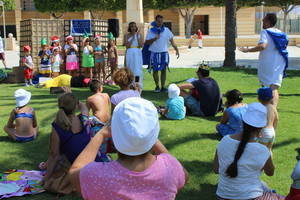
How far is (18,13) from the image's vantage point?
2077 inches

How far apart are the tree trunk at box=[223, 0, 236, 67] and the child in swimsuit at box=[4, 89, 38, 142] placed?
11.1m

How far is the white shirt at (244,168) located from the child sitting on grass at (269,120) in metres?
0.99

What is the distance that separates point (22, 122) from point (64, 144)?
1921mm

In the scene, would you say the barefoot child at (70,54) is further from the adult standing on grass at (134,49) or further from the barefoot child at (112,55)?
the adult standing on grass at (134,49)

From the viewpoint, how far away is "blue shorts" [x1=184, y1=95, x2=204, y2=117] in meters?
7.71

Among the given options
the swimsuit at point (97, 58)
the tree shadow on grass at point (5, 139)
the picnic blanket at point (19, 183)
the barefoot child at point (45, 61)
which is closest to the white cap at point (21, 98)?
the tree shadow on grass at point (5, 139)

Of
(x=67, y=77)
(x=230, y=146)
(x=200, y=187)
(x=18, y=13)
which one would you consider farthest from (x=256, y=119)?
(x=18, y=13)

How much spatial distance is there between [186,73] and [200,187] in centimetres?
1027

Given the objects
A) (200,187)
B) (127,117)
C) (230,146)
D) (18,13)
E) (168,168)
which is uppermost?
(18,13)

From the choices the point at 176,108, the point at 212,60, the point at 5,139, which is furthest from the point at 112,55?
the point at 212,60

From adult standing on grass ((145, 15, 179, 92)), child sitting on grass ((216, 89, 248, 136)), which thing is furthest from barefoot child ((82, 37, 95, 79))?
child sitting on grass ((216, 89, 248, 136))

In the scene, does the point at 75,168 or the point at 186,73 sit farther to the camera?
the point at 186,73

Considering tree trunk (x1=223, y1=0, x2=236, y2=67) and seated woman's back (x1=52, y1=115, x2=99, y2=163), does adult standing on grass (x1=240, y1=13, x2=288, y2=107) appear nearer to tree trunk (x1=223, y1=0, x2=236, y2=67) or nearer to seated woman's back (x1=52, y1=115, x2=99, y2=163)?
seated woman's back (x1=52, y1=115, x2=99, y2=163)

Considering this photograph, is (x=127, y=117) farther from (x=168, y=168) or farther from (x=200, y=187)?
(x=200, y=187)
